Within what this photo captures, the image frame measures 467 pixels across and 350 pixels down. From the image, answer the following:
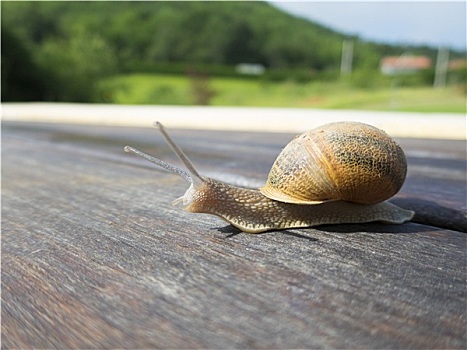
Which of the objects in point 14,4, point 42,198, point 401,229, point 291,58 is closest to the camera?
point 401,229

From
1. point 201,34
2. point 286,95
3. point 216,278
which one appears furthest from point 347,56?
point 216,278

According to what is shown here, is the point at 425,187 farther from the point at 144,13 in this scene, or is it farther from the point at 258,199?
the point at 144,13

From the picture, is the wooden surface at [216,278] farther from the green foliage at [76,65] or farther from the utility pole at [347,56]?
the utility pole at [347,56]

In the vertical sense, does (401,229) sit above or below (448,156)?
below

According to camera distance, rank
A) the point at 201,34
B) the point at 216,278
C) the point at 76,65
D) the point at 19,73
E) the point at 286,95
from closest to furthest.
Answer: the point at 216,278 < the point at 19,73 < the point at 76,65 < the point at 286,95 < the point at 201,34

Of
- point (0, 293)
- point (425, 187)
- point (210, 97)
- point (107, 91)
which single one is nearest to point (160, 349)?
point (0, 293)

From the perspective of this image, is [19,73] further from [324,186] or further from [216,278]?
[216,278]

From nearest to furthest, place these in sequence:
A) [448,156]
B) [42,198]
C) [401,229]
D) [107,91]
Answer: [401,229] → [42,198] → [448,156] → [107,91]

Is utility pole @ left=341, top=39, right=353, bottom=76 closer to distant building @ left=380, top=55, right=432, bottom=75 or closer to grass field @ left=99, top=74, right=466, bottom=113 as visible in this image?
distant building @ left=380, top=55, right=432, bottom=75
